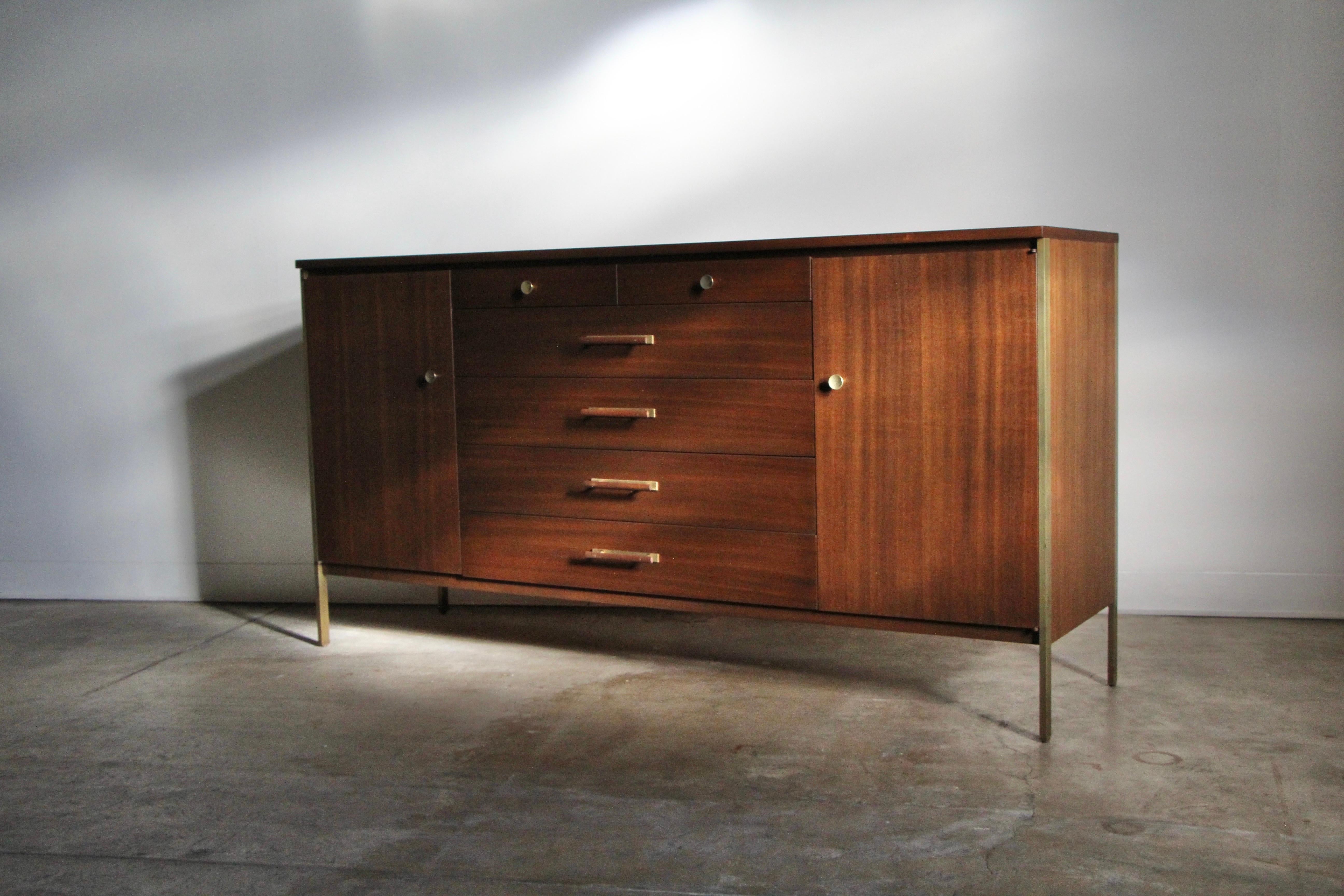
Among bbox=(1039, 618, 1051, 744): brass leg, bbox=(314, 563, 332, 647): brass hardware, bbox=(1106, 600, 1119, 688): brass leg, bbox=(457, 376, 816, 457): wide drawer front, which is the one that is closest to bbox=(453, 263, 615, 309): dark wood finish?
bbox=(457, 376, 816, 457): wide drawer front

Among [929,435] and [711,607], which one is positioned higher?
[929,435]

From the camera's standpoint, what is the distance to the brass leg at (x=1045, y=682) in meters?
2.31

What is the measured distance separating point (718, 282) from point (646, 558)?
0.62 metres

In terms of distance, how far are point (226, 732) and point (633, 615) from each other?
1.18 m

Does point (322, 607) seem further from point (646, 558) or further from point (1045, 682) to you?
point (1045, 682)

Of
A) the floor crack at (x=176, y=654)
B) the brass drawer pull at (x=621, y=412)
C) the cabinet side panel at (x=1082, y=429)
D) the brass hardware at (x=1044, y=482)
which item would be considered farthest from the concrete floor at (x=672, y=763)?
the brass drawer pull at (x=621, y=412)

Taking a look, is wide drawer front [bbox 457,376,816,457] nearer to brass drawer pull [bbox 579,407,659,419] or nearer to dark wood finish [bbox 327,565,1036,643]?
brass drawer pull [bbox 579,407,659,419]

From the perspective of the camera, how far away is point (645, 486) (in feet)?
8.73

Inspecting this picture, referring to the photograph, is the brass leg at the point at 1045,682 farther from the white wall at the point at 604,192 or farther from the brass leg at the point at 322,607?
the brass leg at the point at 322,607

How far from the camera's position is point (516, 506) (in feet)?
9.30

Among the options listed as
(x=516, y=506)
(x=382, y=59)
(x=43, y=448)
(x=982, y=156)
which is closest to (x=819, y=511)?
(x=516, y=506)

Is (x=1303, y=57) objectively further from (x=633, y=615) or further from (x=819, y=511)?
(x=633, y=615)

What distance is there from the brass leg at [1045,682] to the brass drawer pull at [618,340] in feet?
3.19

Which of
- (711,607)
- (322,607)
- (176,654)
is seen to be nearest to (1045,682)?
(711,607)
